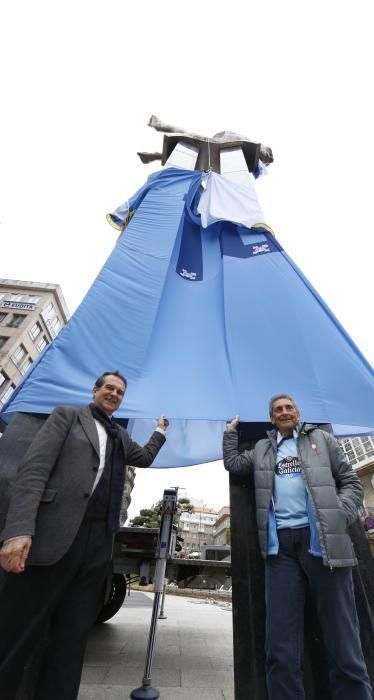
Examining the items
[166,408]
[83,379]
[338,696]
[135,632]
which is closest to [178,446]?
[166,408]

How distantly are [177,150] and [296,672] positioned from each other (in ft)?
26.5

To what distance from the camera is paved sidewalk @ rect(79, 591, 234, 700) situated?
241 centimetres

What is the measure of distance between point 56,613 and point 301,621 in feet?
4.23

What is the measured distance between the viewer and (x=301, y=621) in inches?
69.6

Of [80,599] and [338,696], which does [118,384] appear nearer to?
[80,599]

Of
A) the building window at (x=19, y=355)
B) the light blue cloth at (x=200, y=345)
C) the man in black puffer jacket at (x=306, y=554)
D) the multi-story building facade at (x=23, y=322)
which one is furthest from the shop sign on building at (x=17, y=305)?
the man in black puffer jacket at (x=306, y=554)

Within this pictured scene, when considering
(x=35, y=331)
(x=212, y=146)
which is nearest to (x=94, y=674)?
(x=212, y=146)

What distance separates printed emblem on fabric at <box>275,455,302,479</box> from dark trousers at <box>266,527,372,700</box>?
0.99ft

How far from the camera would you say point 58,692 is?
1.48m

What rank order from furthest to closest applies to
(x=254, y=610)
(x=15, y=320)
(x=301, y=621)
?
(x=15, y=320), (x=254, y=610), (x=301, y=621)

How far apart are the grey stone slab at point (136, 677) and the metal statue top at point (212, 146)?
8.17 meters

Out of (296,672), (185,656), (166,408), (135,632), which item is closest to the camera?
(296,672)

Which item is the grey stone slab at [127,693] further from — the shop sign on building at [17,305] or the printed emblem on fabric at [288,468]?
the shop sign on building at [17,305]

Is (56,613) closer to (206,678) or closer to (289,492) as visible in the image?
(289,492)
